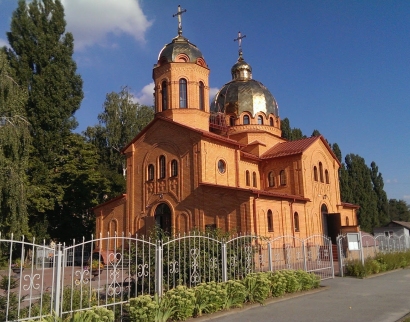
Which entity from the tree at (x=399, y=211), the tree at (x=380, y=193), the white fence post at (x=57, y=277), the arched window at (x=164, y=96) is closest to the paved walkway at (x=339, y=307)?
the white fence post at (x=57, y=277)

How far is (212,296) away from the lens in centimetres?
835

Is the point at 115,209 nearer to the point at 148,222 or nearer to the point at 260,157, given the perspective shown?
the point at 148,222

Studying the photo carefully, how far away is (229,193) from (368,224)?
1179 inches

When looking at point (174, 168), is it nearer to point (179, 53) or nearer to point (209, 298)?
point (179, 53)

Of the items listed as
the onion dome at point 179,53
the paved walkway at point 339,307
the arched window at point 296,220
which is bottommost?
the paved walkway at point 339,307

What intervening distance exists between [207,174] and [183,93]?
587 centimetres

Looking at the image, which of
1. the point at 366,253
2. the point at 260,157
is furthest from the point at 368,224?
the point at 366,253

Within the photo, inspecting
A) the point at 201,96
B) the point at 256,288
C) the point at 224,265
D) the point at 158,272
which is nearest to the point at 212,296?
the point at 158,272

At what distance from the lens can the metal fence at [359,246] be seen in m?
14.7

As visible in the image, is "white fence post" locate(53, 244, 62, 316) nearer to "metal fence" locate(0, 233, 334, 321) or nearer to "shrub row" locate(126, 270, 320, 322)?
"metal fence" locate(0, 233, 334, 321)

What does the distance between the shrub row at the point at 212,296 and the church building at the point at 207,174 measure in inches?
286

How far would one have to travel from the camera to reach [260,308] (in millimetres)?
9016

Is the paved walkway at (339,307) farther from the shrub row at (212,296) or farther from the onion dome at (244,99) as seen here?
the onion dome at (244,99)

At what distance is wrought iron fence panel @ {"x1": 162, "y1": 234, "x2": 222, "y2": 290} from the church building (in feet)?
27.0
